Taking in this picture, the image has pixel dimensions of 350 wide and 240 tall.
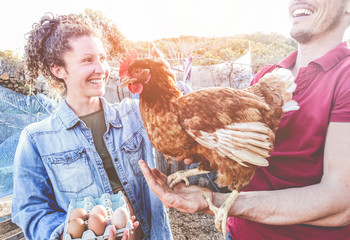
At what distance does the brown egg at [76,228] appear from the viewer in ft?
2.86

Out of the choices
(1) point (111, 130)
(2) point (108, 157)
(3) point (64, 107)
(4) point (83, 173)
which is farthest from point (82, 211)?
(3) point (64, 107)

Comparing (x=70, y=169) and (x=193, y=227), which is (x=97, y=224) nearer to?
(x=70, y=169)

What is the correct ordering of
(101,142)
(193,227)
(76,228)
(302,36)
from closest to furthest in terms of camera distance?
(302,36), (76,228), (101,142), (193,227)

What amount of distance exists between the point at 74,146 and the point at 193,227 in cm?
215

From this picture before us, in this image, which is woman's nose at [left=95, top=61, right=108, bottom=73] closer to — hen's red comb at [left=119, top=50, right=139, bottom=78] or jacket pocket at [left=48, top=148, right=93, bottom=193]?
hen's red comb at [left=119, top=50, right=139, bottom=78]

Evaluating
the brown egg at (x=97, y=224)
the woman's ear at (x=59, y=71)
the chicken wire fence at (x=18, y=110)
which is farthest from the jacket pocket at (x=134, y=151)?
the chicken wire fence at (x=18, y=110)

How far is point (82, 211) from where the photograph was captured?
0.98 m

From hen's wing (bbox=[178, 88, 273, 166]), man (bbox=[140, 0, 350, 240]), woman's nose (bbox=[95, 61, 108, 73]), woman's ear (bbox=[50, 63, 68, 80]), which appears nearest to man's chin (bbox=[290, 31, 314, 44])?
man (bbox=[140, 0, 350, 240])

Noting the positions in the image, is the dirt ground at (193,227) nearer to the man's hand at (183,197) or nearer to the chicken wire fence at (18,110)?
the man's hand at (183,197)

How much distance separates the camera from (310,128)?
67 cm

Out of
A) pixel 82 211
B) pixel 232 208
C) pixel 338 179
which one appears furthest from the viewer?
pixel 82 211

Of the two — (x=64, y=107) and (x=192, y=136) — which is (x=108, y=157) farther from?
(x=192, y=136)

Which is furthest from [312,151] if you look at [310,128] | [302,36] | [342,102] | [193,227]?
[193,227]

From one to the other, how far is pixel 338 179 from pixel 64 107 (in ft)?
4.52
